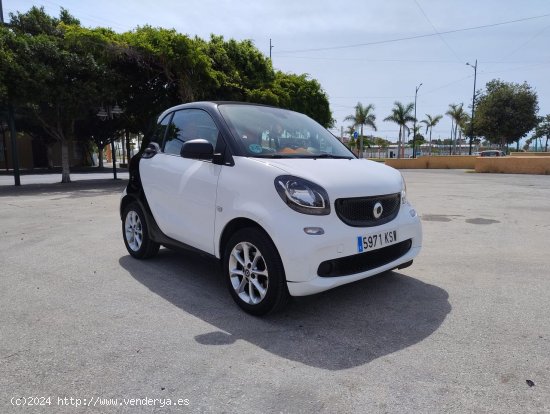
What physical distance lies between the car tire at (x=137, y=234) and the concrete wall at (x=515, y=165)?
22.8m

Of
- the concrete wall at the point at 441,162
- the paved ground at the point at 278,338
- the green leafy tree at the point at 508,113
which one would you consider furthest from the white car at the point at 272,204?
the green leafy tree at the point at 508,113

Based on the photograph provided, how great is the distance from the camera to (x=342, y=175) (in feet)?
11.2

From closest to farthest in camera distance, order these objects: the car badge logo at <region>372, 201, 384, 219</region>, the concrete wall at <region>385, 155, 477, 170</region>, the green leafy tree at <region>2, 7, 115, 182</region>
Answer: the car badge logo at <region>372, 201, 384, 219</region>, the green leafy tree at <region>2, 7, 115, 182</region>, the concrete wall at <region>385, 155, 477, 170</region>

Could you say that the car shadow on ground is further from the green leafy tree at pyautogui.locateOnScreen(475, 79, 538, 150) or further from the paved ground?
the green leafy tree at pyautogui.locateOnScreen(475, 79, 538, 150)

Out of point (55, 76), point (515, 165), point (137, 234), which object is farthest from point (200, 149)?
point (515, 165)

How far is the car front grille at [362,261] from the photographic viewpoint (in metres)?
3.14

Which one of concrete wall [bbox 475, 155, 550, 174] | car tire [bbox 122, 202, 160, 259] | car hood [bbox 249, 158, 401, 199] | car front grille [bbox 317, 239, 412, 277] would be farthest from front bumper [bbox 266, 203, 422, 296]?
concrete wall [bbox 475, 155, 550, 174]

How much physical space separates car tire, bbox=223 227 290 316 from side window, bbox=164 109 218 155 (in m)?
1.04

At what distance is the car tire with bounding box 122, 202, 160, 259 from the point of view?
16.2 feet

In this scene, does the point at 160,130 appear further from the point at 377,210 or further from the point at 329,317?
the point at 329,317

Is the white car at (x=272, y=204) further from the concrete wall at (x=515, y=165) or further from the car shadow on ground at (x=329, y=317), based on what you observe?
the concrete wall at (x=515, y=165)

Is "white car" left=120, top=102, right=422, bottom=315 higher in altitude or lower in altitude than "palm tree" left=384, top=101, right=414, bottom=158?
lower

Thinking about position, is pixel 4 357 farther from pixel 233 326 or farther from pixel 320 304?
pixel 320 304

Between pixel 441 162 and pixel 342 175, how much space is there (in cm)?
3094
